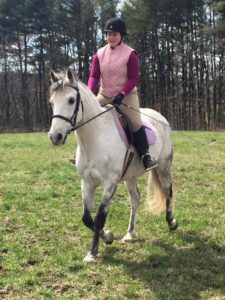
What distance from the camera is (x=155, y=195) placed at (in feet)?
24.4

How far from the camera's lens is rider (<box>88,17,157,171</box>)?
6.09 m

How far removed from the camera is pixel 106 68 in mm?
6168

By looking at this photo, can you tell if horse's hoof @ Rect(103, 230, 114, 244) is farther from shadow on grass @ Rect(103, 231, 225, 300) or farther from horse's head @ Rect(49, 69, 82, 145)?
horse's head @ Rect(49, 69, 82, 145)

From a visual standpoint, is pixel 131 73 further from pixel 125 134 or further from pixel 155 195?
pixel 155 195

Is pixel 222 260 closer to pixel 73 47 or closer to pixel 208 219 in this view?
pixel 208 219

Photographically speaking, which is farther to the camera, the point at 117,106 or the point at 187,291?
the point at 117,106

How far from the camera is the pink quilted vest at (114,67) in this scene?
6.10 m

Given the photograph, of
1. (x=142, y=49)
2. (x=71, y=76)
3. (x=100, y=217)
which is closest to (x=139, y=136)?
(x=100, y=217)

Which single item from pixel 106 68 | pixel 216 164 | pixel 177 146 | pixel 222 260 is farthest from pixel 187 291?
pixel 177 146

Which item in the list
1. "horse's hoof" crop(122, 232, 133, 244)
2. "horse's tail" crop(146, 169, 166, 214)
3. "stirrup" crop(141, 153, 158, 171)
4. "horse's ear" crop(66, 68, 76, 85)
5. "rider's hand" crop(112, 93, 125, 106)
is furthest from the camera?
"horse's tail" crop(146, 169, 166, 214)

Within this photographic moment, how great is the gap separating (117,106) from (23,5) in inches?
1832

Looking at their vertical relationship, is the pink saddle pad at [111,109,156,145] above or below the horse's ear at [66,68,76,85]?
below

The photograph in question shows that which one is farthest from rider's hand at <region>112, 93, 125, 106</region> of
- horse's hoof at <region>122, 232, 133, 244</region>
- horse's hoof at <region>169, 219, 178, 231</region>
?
horse's hoof at <region>169, 219, 178, 231</region>

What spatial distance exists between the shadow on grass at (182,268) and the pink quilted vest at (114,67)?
8.17 feet
